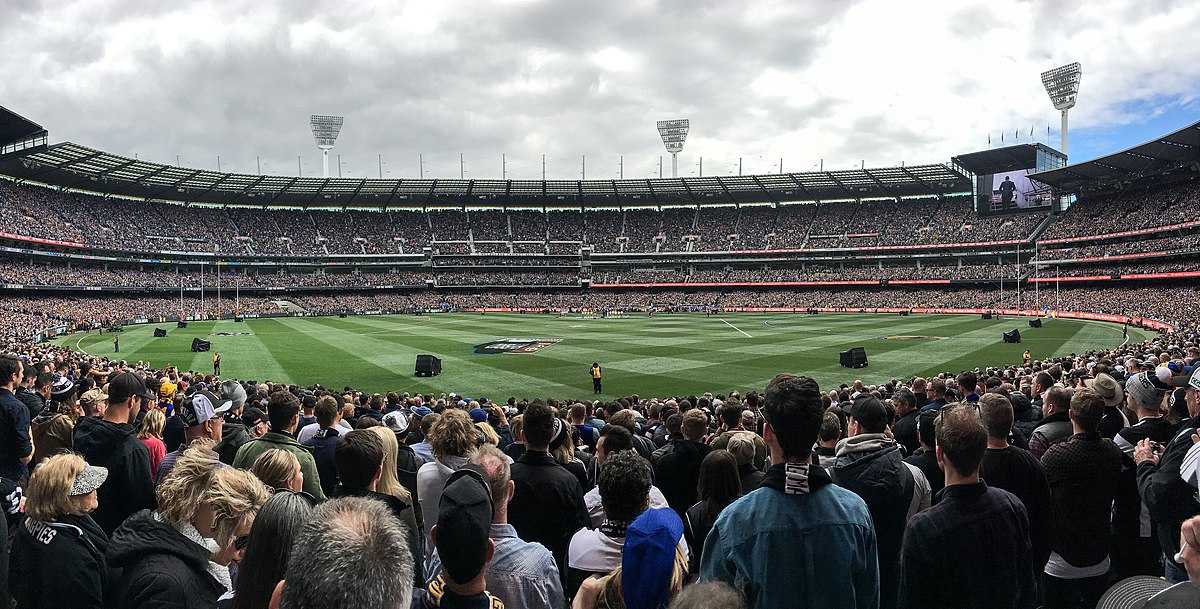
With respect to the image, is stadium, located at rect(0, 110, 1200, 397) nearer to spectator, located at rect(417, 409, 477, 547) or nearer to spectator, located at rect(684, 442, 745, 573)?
spectator, located at rect(417, 409, 477, 547)

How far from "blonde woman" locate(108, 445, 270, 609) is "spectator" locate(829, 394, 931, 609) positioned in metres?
3.97

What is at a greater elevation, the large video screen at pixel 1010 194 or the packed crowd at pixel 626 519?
the large video screen at pixel 1010 194

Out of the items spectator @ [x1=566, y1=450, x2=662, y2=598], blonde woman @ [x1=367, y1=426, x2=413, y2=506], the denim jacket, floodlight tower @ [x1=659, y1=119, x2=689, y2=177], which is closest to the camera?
the denim jacket

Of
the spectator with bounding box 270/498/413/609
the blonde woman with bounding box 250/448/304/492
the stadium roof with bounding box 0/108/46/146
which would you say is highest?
the stadium roof with bounding box 0/108/46/146

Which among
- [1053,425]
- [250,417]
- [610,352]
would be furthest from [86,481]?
[610,352]

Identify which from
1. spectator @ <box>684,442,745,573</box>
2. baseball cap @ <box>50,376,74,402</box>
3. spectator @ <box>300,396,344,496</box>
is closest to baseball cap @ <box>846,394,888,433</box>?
spectator @ <box>684,442,745,573</box>

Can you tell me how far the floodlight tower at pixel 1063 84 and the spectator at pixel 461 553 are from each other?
113 m

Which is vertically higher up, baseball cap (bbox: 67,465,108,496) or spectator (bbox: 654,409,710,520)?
baseball cap (bbox: 67,465,108,496)

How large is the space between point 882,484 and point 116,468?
6674 millimetres

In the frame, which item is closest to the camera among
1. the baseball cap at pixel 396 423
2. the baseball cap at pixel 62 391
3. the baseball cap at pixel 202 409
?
Result: the baseball cap at pixel 202 409

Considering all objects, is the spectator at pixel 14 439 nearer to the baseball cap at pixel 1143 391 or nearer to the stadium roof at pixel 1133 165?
the baseball cap at pixel 1143 391

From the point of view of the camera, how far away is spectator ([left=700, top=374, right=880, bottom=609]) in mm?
3160

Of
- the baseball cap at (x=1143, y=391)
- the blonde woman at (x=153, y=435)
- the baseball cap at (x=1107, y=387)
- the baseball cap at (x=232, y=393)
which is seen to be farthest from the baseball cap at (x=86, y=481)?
the baseball cap at (x=1143, y=391)

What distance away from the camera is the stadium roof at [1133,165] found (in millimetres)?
63206
